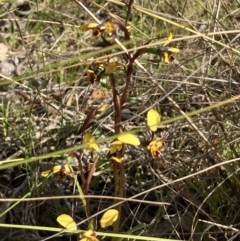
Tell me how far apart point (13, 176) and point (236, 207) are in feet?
1.91

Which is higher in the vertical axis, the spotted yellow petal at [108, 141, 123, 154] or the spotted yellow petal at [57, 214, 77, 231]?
the spotted yellow petal at [108, 141, 123, 154]

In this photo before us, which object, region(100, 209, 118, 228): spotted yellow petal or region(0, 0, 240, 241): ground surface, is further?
region(0, 0, 240, 241): ground surface

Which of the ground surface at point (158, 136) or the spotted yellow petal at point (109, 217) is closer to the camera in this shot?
the spotted yellow petal at point (109, 217)

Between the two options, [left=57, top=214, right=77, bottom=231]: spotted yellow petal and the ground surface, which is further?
the ground surface

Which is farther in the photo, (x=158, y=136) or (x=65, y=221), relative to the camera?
(x=158, y=136)

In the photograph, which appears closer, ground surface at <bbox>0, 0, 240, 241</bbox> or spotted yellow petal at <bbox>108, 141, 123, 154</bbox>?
spotted yellow petal at <bbox>108, 141, 123, 154</bbox>

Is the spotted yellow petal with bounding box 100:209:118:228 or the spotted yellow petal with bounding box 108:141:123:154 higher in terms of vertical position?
the spotted yellow petal with bounding box 108:141:123:154

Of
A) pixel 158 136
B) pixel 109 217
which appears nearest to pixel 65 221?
pixel 109 217

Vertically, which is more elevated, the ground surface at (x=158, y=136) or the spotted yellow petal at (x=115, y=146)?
the spotted yellow petal at (x=115, y=146)

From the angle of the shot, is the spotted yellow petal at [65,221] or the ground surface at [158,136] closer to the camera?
the spotted yellow petal at [65,221]

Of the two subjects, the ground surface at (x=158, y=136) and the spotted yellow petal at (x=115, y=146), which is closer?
the spotted yellow petal at (x=115, y=146)

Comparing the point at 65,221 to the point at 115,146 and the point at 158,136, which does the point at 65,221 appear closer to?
the point at 115,146

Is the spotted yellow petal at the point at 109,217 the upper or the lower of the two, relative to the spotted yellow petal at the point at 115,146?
lower

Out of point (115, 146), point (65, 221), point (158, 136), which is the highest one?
point (115, 146)
